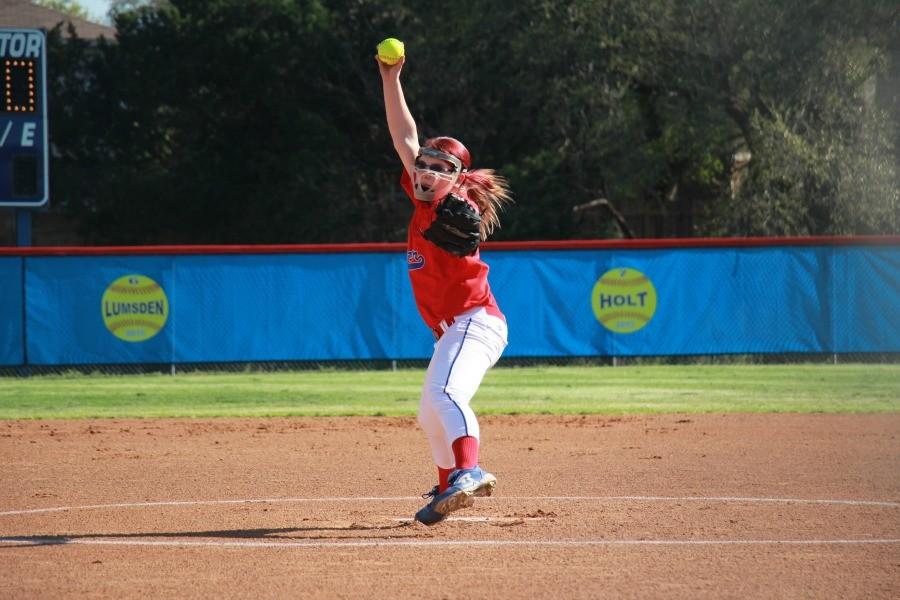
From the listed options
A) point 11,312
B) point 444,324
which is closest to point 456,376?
point 444,324

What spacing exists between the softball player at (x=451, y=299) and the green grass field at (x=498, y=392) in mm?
7217

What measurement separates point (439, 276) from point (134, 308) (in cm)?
1238

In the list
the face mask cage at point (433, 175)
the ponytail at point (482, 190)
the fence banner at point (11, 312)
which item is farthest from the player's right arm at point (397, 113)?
the fence banner at point (11, 312)

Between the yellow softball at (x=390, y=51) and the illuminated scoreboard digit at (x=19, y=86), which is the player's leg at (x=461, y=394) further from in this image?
the illuminated scoreboard digit at (x=19, y=86)

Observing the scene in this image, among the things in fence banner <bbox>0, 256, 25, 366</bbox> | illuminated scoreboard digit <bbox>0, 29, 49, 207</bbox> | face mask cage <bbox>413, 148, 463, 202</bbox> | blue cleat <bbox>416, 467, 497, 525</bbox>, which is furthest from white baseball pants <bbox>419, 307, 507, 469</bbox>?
fence banner <bbox>0, 256, 25, 366</bbox>

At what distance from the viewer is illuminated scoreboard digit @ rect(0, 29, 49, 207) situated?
56.5ft

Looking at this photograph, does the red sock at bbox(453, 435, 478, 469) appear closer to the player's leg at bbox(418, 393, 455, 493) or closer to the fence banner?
the player's leg at bbox(418, 393, 455, 493)

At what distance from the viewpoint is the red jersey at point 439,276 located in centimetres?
662

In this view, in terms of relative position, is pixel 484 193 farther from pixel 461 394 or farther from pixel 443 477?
pixel 443 477

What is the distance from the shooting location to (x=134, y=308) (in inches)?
717

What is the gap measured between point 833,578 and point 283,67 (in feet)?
93.1

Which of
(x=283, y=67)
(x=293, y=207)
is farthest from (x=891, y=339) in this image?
(x=283, y=67)

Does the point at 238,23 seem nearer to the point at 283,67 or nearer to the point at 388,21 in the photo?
the point at 283,67

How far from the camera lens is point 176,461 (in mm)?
10086
